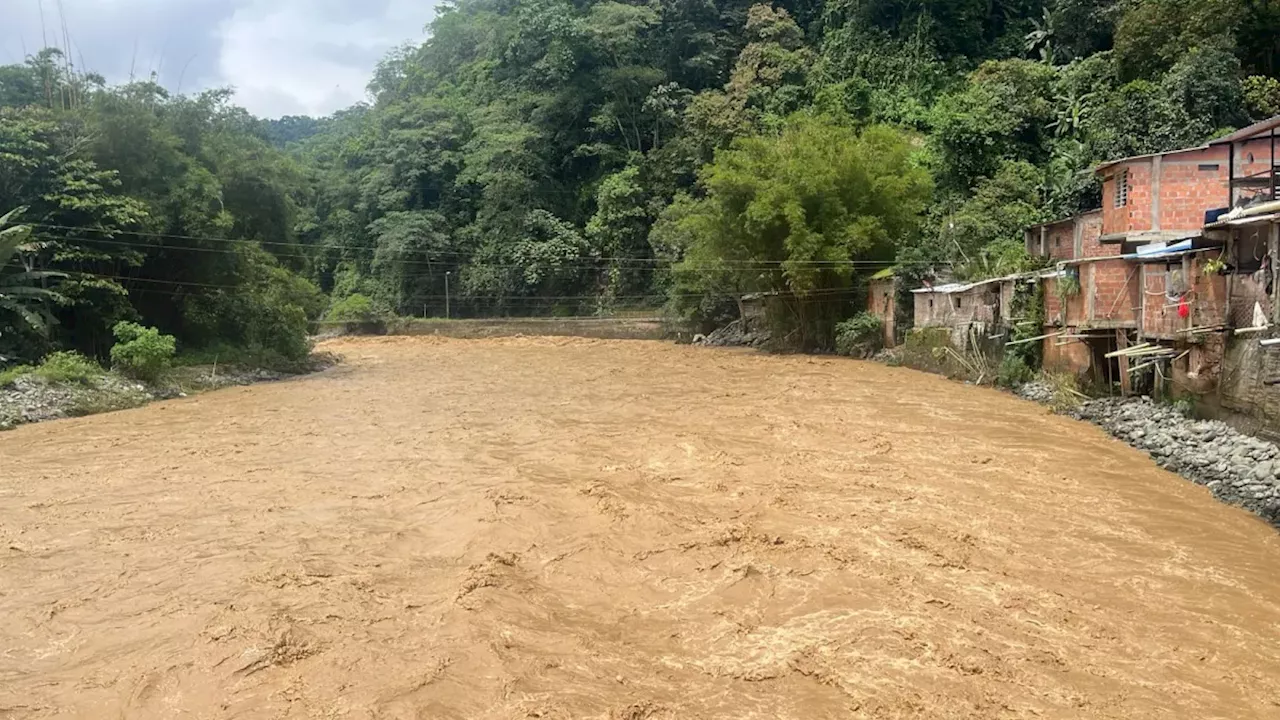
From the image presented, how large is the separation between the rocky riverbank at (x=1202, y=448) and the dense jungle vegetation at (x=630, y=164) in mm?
→ 7450

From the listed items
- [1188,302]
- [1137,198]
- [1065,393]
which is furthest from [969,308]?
[1188,302]

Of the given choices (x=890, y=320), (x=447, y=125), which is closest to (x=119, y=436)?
(x=890, y=320)

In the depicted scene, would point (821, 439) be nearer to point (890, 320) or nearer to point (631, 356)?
point (890, 320)

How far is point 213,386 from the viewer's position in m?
17.5

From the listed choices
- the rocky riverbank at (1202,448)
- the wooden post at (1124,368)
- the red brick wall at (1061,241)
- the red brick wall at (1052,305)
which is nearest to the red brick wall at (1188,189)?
the red brick wall at (1052,305)

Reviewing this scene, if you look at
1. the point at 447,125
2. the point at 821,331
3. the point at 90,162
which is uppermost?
the point at 447,125

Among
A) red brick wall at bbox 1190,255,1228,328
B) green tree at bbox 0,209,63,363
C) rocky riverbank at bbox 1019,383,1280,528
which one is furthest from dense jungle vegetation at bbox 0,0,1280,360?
red brick wall at bbox 1190,255,1228,328

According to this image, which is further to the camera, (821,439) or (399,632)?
(821,439)

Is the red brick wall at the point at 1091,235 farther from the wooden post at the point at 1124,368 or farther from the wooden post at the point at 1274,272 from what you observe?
the wooden post at the point at 1274,272

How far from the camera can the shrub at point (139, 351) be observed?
50.6 feet

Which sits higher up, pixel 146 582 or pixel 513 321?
pixel 513 321

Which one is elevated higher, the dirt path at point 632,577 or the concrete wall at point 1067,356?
the concrete wall at point 1067,356

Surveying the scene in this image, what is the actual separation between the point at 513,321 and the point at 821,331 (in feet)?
50.4

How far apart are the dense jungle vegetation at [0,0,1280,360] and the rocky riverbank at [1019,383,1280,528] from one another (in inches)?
293
